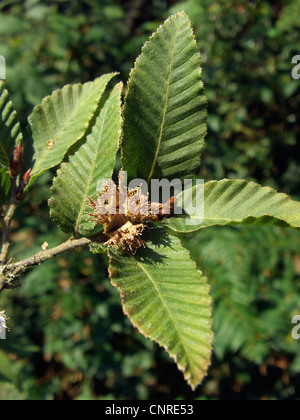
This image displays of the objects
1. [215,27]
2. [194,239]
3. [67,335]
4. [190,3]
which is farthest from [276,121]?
[67,335]

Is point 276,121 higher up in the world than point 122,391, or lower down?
higher up

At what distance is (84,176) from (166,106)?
0.76ft

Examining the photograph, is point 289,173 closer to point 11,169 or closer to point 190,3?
point 190,3

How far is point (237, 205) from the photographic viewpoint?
800 millimetres

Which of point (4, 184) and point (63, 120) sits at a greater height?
point (63, 120)

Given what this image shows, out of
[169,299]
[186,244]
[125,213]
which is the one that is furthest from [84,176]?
[186,244]

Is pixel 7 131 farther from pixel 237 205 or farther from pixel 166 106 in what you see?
pixel 237 205

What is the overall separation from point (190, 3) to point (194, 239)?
132 cm

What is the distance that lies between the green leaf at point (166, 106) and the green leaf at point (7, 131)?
0.99 ft

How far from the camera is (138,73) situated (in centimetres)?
80

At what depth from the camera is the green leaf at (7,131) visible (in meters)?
0.93

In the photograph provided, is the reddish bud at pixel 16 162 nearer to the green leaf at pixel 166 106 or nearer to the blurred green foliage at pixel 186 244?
the green leaf at pixel 166 106

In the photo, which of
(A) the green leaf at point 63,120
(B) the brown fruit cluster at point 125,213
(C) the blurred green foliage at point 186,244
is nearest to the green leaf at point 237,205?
(B) the brown fruit cluster at point 125,213

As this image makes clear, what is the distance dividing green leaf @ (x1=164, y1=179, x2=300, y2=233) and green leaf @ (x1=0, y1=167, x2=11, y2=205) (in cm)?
36
